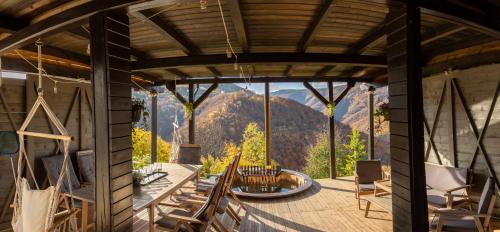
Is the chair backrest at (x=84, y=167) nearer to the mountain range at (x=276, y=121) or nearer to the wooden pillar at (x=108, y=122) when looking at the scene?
the wooden pillar at (x=108, y=122)

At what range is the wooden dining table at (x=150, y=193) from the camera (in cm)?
327

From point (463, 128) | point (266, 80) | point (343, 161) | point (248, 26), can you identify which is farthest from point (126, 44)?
point (343, 161)

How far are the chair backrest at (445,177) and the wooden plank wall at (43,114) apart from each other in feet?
24.6

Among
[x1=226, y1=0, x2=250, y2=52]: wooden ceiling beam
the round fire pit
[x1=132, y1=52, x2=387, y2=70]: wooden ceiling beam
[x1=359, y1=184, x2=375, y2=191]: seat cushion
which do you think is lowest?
the round fire pit

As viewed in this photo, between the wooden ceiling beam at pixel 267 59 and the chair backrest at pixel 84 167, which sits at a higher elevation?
the wooden ceiling beam at pixel 267 59

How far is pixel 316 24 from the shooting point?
3.50 m

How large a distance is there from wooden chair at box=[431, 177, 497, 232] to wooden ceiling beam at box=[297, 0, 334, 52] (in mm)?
2632

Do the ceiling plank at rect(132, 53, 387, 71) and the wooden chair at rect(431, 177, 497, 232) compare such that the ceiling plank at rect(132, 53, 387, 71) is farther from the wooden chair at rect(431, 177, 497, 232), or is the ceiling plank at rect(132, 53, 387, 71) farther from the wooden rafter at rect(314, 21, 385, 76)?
the wooden chair at rect(431, 177, 497, 232)

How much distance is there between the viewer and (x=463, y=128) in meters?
5.23

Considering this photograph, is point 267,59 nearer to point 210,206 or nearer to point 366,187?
point 210,206

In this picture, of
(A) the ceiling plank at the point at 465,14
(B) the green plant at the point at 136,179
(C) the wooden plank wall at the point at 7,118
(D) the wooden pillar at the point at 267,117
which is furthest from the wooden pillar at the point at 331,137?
(C) the wooden plank wall at the point at 7,118

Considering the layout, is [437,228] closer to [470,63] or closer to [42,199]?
[470,63]

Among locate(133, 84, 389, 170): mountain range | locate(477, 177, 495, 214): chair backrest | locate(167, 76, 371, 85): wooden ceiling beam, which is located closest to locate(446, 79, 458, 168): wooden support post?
locate(477, 177, 495, 214): chair backrest

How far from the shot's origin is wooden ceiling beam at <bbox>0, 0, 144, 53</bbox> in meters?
Result: 2.39
